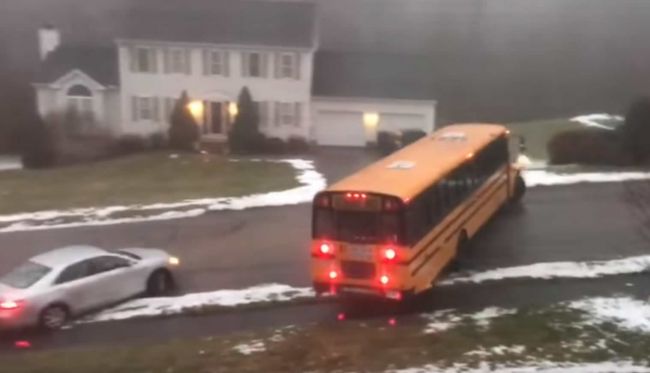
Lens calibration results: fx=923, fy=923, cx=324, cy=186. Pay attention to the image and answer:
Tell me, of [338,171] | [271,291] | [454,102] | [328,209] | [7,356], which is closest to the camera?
[7,356]

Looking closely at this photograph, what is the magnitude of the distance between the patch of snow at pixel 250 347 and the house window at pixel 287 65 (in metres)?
11.3

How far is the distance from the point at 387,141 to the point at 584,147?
3.73 meters

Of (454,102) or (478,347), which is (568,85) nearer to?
(454,102)

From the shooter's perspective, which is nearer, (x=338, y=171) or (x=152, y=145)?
(x=338, y=171)

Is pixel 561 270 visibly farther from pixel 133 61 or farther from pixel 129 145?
pixel 133 61

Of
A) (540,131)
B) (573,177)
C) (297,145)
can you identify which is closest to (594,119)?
(540,131)

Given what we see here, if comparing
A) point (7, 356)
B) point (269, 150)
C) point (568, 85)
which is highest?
point (568, 85)

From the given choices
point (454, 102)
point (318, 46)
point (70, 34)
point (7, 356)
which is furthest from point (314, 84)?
point (7, 356)

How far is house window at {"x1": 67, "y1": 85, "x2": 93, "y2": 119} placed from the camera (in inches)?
739

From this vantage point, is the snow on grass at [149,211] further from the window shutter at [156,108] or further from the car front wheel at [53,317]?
the car front wheel at [53,317]

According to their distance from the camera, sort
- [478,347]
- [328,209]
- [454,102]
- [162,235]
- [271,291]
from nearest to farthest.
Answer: [478,347] → [328,209] → [271,291] → [162,235] → [454,102]

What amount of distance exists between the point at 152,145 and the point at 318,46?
3.88m

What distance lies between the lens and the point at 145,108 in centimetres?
1858

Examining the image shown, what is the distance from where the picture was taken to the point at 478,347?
825 centimetres
